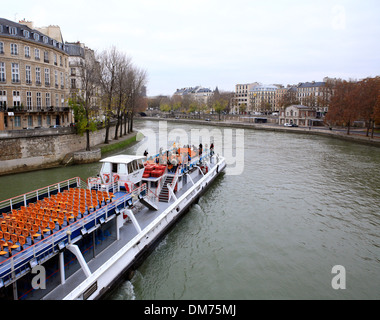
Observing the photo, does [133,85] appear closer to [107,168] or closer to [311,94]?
[107,168]

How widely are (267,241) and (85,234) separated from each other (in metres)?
9.66

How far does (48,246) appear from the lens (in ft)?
32.4

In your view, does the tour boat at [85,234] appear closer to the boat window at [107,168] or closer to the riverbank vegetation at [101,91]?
the boat window at [107,168]

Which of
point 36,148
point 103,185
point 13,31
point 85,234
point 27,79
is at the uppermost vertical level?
point 13,31

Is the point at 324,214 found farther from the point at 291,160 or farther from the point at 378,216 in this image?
the point at 291,160

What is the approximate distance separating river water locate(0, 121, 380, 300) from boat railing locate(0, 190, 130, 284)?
2896mm

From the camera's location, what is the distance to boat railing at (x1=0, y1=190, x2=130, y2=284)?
8.74 metres

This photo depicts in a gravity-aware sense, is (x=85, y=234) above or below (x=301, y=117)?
below

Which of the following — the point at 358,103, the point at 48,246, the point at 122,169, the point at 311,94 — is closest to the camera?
the point at 48,246

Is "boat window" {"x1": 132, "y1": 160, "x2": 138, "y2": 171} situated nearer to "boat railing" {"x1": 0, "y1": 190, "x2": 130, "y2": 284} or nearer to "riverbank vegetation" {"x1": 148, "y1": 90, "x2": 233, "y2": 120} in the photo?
"boat railing" {"x1": 0, "y1": 190, "x2": 130, "y2": 284}

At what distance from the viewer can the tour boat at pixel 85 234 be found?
970 centimetres

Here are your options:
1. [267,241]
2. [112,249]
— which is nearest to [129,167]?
[112,249]

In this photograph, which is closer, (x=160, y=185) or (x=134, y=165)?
(x=134, y=165)

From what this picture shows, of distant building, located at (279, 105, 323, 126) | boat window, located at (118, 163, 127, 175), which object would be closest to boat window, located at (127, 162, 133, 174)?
boat window, located at (118, 163, 127, 175)
